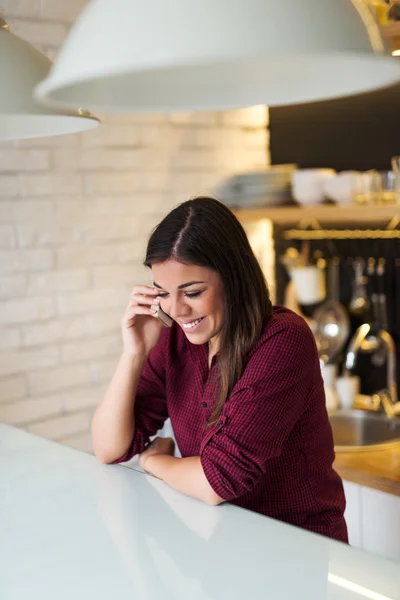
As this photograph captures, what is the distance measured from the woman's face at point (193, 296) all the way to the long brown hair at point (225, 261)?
13mm

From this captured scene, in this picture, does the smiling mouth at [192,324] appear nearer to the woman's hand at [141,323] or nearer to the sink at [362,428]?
the woman's hand at [141,323]

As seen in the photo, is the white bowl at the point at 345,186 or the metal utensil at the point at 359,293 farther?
the metal utensil at the point at 359,293

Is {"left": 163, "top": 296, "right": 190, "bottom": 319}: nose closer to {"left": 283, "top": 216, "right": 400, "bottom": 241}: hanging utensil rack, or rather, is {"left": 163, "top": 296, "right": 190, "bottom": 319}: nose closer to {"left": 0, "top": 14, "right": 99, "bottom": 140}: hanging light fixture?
{"left": 0, "top": 14, "right": 99, "bottom": 140}: hanging light fixture

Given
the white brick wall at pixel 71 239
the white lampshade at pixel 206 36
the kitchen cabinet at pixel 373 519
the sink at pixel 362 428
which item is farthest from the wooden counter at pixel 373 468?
the white lampshade at pixel 206 36

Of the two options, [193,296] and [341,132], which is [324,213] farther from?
[193,296]

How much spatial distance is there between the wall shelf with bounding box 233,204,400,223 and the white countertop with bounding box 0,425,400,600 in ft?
4.80

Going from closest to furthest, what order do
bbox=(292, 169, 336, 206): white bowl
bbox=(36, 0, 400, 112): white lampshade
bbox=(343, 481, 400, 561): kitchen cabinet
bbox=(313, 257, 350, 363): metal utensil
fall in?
bbox=(36, 0, 400, 112): white lampshade → bbox=(343, 481, 400, 561): kitchen cabinet → bbox=(292, 169, 336, 206): white bowl → bbox=(313, 257, 350, 363): metal utensil

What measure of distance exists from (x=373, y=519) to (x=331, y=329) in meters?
0.88

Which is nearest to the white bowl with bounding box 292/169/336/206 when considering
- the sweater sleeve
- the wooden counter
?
the wooden counter

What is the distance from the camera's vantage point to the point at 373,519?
2338 mm

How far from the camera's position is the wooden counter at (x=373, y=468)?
233cm

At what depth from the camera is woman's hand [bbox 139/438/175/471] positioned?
1.71 m

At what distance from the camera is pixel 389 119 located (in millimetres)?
3008

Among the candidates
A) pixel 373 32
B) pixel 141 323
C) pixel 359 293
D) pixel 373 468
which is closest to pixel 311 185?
pixel 359 293
